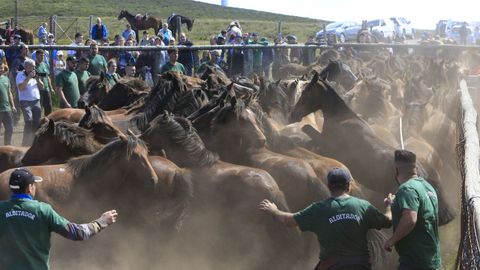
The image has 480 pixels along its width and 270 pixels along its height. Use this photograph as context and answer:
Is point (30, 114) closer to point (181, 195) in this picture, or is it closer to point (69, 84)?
point (69, 84)

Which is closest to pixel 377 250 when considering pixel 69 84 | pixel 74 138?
pixel 74 138

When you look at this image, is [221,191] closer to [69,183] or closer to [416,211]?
[69,183]

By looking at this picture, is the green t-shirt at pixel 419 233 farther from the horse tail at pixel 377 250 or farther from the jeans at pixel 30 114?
the jeans at pixel 30 114

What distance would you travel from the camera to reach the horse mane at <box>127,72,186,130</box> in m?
11.5

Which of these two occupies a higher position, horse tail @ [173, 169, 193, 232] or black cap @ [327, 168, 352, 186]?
black cap @ [327, 168, 352, 186]

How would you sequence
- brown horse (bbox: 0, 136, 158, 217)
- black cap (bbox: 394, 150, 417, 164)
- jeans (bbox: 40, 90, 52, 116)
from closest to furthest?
black cap (bbox: 394, 150, 417, 164) → brown horse (bbox: 0, 136, 158, 217) → jeans (bbox: 40, 90, 52, 116)

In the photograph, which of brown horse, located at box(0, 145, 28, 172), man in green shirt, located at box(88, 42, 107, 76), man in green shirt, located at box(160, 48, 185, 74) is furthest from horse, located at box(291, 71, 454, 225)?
man in green shirt, located at box(88, 42, 107, 76)

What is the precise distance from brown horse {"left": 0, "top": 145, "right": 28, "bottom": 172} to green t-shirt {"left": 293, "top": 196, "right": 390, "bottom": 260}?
14.6ft

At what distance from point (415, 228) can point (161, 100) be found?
19.9 ft

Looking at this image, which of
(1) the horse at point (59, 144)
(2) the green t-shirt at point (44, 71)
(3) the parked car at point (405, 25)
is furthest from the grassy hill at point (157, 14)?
(1) the horse at point (59, 144)

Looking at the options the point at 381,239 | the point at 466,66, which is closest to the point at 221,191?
the point at 381,239

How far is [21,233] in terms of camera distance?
6.00m

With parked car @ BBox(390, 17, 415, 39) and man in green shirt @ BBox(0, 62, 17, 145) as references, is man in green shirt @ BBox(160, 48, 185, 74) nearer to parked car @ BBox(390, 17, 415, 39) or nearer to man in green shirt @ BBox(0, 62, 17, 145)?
man in green shirt @ BBox(0, 62, 17, 145)

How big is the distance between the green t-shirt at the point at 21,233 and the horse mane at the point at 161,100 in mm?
5329
